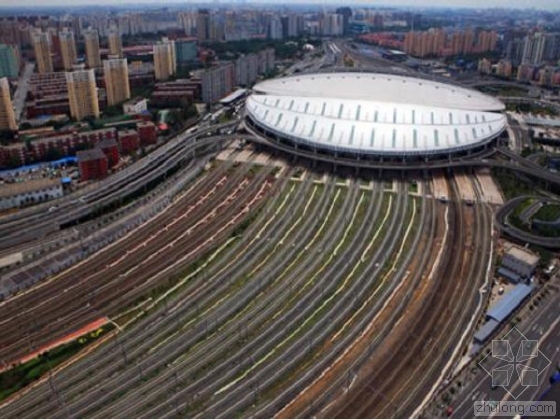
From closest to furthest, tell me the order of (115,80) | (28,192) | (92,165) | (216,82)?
1. (28,192)
2. (92,165)
3. (115,80)
4. (216,82)

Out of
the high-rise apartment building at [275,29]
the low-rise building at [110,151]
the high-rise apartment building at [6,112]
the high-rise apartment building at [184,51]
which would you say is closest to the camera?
the low-rise building at [110,151]

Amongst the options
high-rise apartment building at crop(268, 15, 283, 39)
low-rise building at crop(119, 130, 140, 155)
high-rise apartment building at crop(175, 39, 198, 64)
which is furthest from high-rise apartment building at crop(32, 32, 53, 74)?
high-rise apartment building at crop(268, 15, 283, 39)

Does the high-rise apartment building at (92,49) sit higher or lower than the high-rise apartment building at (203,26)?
lower

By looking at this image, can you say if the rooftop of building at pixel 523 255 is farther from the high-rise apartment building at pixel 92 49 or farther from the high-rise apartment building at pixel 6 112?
the high-rise apartment building at pixel 92 49

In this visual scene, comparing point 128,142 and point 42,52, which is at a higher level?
point 42,52

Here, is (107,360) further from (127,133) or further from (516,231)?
(127,133)

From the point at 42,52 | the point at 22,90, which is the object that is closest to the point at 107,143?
the point at 22,90

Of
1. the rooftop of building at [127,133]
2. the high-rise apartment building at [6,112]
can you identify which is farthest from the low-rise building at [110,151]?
the high-rise apartment building at [6,112]
